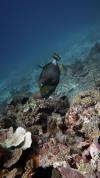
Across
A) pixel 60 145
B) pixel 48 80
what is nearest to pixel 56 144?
pixel 60 145

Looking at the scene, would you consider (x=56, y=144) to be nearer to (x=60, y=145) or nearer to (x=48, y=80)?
(x=60, y=145)

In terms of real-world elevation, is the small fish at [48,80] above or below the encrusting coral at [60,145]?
above

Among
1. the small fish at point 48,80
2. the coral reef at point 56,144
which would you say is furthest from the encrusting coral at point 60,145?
the small fish at point 48,80

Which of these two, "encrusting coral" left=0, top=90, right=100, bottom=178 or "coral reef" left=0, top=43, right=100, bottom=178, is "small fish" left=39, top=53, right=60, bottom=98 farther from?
"encrusting coral" left=0, top=90, right=100, bottom=178

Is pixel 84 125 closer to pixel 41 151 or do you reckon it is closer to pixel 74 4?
pixel 41 151

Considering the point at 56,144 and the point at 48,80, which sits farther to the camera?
the point at 48,80

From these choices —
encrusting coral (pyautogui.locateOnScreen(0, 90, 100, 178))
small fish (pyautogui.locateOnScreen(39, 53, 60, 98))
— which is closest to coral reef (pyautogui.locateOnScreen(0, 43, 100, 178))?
encrusting coral (pyautogui.locateOnScreen(0, 90, 100, 178))

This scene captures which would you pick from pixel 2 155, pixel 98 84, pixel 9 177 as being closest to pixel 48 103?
pixel 98 84

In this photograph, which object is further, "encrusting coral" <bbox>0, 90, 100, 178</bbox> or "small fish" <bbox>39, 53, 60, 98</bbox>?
"small fish" <bbox>39, 53, 60, 98</bbox>

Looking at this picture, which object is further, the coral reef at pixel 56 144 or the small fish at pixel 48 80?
the small fish at pixel 48 80

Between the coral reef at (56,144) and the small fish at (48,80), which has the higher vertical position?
the small fish at (48,80)

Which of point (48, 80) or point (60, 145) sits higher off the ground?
point (48, 80)

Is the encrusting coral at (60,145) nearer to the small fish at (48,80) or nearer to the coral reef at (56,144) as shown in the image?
the coral reef at (56,144)

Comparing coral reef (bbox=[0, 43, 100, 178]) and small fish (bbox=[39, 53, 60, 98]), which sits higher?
small fish (bbox=[39, 53, 60, 98])
